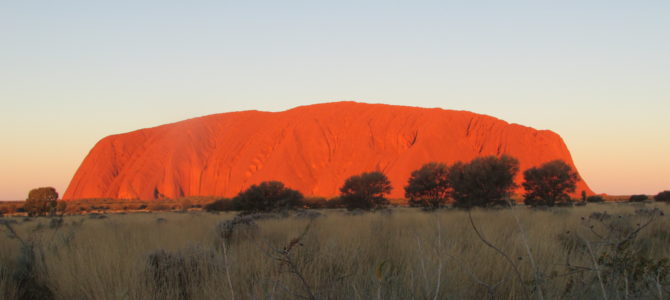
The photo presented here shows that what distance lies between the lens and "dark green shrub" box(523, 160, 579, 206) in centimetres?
3372

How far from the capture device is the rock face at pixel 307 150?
6706cm

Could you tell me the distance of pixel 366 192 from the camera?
3575 cm

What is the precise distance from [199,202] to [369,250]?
57357mm

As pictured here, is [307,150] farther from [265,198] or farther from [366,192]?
[265,198]

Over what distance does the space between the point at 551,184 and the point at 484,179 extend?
891cm

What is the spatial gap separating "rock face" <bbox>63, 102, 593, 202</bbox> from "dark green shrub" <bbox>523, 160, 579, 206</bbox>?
2716 centimetres

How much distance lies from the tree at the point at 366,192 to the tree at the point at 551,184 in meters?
11.8

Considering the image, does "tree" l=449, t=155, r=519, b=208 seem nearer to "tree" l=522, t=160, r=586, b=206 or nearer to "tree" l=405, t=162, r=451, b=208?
"tree" l=405, t=162, r=451, b=208

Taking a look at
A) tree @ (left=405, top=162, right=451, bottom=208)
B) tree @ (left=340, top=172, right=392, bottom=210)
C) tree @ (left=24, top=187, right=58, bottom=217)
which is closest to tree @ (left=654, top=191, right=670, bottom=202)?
tree @ (left=405, top=162, right=451, bottom=208)

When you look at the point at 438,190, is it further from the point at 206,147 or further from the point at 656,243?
the point at 206,147

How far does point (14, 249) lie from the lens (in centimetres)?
767

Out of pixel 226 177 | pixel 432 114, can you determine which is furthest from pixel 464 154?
pixel 226 177

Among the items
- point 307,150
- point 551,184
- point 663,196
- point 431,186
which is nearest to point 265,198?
point 431,186

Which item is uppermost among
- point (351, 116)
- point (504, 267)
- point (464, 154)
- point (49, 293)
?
point (351, 116)
